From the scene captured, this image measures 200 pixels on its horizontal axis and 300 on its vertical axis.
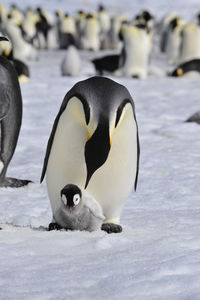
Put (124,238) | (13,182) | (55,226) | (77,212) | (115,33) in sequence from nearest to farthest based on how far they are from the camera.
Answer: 1. (124,238)
2. (77,212)
3. (55,226)
4. (13,182)
5. (115,33)

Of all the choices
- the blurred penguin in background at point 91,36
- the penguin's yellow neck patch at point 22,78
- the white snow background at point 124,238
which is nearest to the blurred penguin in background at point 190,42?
the penguin's yellow neck patch at point 22,78

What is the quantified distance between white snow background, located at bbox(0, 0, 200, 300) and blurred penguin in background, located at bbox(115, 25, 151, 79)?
508 cm

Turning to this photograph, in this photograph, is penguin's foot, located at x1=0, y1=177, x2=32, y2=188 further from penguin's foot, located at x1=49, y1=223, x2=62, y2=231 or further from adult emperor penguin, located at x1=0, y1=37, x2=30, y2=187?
penguin's foot, located at x1=49, y1=223, x2=62, y2=231

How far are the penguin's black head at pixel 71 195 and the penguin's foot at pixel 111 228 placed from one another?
0.34 metres

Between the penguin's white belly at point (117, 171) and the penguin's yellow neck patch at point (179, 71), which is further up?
the penguin's white belly at point (117, 171)

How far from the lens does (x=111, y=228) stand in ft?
12.1

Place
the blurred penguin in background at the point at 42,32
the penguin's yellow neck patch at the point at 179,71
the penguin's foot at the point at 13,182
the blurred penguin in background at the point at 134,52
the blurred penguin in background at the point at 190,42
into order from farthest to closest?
1. the blurred penguin in background at the point at 42,32
2. the blurred penguin in background at the point at 190,42
3. the penguin's yellow neck patch at the point at 179,71
4. the blurred penguin in background at the point at 134,52
5. the penguin's foot at the point at 13,182

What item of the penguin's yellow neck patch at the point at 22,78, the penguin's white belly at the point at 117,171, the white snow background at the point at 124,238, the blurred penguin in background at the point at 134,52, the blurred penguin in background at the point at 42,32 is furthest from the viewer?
the blurred penguin in background at the point at 42,32

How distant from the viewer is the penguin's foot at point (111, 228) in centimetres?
366

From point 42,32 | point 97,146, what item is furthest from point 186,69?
point 42,32

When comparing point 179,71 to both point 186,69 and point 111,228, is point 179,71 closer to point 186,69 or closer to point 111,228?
point 186,69

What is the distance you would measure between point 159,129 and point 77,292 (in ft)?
17.5

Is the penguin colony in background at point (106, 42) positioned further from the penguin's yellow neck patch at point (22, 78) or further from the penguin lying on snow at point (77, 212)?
the penguin lying on snow at point (77, 212)

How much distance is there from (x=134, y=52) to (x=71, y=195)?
10.2 metres
